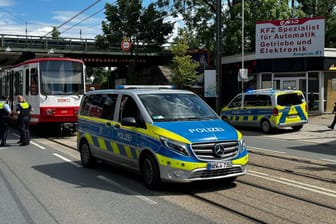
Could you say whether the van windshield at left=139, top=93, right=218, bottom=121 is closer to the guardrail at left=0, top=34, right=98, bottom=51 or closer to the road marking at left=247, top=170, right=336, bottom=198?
the road marking at left=247, top=170, right=336, bottom=198

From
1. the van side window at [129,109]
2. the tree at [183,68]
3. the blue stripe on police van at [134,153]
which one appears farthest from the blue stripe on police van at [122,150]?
the tree at [183,68]

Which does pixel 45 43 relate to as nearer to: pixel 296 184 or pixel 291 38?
pixel 291 38

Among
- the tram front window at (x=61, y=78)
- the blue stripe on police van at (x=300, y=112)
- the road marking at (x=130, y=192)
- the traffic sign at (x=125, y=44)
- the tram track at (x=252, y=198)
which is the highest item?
the traffic sign at (x=125, y=44)

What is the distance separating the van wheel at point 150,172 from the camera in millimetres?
7332

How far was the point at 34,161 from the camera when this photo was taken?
36.8 feet

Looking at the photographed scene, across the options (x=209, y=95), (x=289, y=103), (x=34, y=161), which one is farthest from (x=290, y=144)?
(x=209, y=95)

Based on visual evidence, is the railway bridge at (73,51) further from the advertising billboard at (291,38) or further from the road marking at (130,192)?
the road marking at (130,192)

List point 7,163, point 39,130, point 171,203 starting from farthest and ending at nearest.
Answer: point 39,130
point 7,163
point 171,203

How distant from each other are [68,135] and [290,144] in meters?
8.81

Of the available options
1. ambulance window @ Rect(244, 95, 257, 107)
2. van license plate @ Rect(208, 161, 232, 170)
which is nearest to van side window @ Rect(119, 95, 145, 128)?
van license plate @ Rect(208, 161, 232, 170)

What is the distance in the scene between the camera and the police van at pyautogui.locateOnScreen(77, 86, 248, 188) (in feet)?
23.1

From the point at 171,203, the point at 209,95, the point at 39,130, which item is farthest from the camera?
the point at 209,95

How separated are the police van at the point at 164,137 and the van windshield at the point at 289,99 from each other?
1042 cm

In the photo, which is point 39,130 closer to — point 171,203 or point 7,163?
point 7,163
